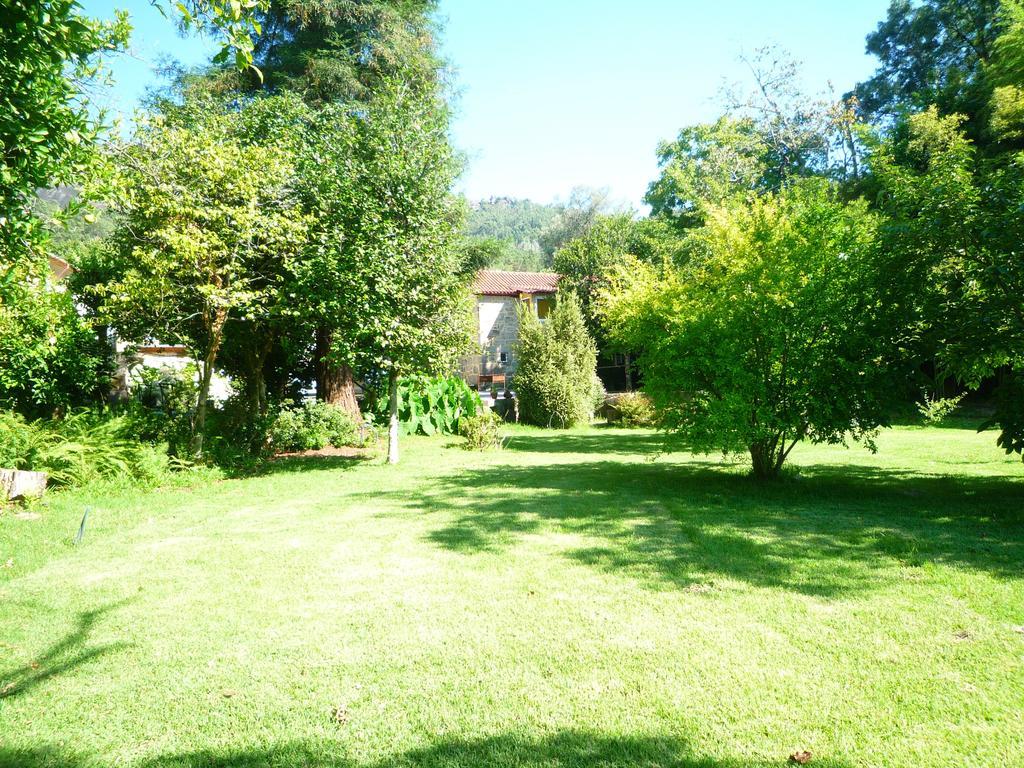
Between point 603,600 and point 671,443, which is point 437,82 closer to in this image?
point 671,443

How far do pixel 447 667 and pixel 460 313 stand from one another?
9381mm

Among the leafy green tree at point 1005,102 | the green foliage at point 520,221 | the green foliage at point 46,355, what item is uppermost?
the green foliage at point 520,221

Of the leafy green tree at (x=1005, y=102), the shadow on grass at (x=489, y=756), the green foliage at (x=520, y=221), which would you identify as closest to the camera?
the shadow on grass at (x=489, y=756)

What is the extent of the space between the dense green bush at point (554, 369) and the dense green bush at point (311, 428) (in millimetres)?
7392

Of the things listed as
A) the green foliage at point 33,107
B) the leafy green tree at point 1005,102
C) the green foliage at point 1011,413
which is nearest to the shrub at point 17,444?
the green foliage at point 33,107

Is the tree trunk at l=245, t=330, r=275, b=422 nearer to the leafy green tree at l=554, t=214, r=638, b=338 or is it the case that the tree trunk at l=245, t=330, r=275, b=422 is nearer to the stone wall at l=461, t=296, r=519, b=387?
the leafy green tree at l=554, t=214, r=638, b=338

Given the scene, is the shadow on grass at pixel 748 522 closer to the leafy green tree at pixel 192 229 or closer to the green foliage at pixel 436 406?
the leafy green tree at pixel 192 229

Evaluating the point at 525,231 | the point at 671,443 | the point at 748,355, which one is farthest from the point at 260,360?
the point at 525,231

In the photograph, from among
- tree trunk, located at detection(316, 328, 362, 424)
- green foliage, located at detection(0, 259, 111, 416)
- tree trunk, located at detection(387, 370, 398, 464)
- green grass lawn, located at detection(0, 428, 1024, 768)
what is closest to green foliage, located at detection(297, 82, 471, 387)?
tree trunk, located at detection(387, 370, 398, 464)

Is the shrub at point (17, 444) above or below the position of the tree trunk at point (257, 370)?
below

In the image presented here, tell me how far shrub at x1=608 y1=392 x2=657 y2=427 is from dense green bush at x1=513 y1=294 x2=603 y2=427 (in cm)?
125

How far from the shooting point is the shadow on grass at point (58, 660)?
123 inches

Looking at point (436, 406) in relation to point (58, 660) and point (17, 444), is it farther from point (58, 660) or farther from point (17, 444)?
point (58, 660)

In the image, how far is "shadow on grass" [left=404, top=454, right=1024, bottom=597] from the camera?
15.6ft
